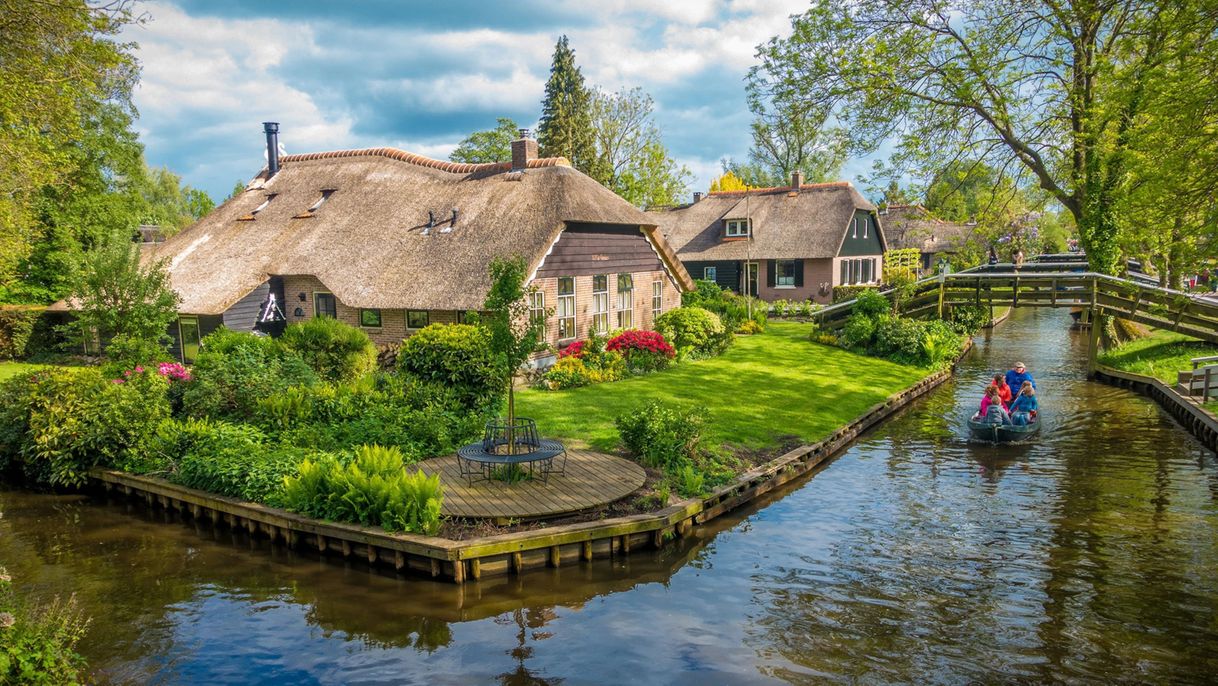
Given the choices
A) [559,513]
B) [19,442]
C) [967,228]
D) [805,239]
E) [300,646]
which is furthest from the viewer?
[967,228]

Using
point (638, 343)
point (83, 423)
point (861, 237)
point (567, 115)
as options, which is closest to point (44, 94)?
point (83, 423)

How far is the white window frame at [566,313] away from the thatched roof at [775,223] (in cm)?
1907

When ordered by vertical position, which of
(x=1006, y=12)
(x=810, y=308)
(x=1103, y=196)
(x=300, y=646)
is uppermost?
(x=1006, y=12)

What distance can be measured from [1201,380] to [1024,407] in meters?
5.67

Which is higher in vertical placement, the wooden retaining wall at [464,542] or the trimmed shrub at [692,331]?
the trimmed shrub at [692,331]

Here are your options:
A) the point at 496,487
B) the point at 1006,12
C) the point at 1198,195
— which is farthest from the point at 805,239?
the point at 496,487

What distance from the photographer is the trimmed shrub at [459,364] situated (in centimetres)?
1650

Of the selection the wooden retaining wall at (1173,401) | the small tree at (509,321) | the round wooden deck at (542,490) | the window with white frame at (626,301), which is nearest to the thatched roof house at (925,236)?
the wooden retaining wall at (1173,401)

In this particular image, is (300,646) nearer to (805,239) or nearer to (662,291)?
(662,291)

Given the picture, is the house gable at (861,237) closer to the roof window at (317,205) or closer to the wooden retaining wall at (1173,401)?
the wooden retaining wall at (1173,401)

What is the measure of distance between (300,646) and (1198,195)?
15270mm

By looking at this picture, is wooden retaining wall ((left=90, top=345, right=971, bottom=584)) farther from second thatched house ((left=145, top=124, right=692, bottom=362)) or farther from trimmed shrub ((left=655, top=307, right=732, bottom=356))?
trimmed shrub ((left=655, top=307, right=732, bottom=356))

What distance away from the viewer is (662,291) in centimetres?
3009

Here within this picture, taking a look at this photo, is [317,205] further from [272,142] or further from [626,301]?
[626,301]
